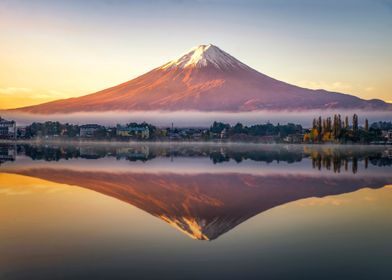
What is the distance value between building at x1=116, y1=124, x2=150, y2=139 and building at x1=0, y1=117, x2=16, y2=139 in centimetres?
3037

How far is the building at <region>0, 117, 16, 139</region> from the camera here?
136750 mm

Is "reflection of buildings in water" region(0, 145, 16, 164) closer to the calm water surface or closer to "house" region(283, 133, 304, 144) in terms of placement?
the calm water surface

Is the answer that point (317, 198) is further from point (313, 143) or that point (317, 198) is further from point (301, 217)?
point (313, 143)

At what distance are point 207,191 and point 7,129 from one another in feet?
441

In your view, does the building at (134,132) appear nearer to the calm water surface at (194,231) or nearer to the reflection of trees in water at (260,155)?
the reflection of trees in water at (260,155)

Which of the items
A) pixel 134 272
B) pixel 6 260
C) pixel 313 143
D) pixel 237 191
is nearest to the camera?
pixel 134 272

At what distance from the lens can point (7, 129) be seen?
141125 mm

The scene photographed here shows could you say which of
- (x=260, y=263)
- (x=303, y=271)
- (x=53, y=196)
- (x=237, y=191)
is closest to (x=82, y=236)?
(x=260, y=263)

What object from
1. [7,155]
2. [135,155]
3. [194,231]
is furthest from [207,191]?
[7,155]

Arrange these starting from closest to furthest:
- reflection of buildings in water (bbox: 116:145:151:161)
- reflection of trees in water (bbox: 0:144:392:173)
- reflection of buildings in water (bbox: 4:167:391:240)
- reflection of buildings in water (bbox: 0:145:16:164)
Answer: reflection of buildings in water (bbox: 4:167:391:240)
reflection of trees in water (bbox: 0:144:392:173)
reflection of buildings in water (bbox: 0:145:16:164)
reflection of buildings in water (bbox: 116:145:151:161)

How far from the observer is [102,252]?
8898 mm

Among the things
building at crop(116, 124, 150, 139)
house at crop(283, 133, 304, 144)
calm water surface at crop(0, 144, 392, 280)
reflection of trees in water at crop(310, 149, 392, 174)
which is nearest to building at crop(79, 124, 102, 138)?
building at crop(116, 124, 150, 139)

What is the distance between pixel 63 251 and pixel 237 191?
35.2 feet

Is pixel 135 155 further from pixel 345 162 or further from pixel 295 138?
pixel 295 138
